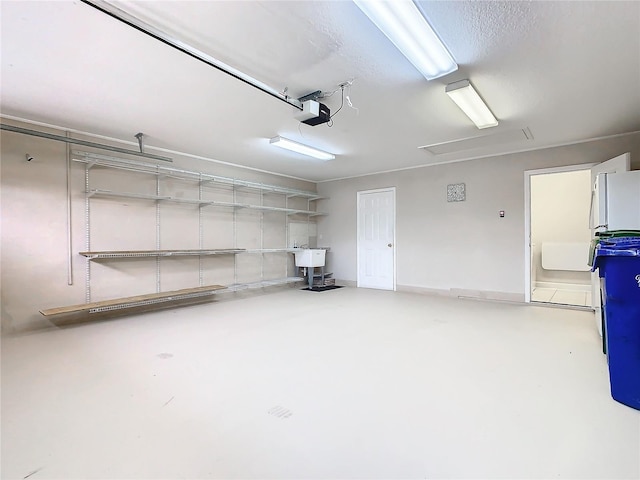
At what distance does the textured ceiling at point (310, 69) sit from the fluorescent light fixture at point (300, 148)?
0.15 m

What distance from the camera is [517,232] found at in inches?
206

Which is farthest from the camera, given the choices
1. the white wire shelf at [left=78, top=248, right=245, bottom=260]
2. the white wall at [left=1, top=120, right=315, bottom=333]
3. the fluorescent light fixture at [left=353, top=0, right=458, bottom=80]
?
the white wire shelf at [left=78, top=248, right=245, bottom=260]

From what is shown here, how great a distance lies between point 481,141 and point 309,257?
394cm

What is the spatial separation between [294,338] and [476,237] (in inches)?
158

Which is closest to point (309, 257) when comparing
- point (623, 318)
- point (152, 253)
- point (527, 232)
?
point (152, 253)

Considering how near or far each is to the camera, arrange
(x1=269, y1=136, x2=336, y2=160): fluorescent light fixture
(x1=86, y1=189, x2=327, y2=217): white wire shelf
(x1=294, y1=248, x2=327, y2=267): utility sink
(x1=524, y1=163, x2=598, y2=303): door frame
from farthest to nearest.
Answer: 1. (x1=294, y1=248, x2=327, y2=267): utility sink
2. (x1=524, y1=163, x2=598, y2=303): door frame
3. (x1=269, y1=136, x2=336, y2=160): fluorescent light fixture
4. (x1=86, y1=189, x2=327, y2=217): white wire shelf

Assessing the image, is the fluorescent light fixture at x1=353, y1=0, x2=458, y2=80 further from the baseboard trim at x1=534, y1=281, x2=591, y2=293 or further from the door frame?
the baseboard trim at x1=534, y1=281, x2=591, y2=293

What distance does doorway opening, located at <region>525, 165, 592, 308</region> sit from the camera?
21.8 feet

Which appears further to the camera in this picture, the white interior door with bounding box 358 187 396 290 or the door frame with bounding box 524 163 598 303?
the white interior door with bounding box 358 187 396 290

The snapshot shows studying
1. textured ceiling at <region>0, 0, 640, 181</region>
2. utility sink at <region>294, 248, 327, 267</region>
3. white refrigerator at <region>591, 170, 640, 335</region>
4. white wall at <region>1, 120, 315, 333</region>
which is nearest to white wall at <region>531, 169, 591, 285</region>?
textured ceiling at <region>0, 0, 640, 181</region>

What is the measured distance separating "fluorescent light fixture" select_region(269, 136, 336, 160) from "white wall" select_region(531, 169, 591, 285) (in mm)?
4954

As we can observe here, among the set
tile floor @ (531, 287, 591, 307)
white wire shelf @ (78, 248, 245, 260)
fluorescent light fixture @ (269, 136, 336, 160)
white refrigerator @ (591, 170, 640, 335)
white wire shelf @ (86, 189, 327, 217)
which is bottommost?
tile floor @ (531, 287, 591, 307)

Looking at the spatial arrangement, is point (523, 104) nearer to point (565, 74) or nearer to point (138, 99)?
point (565, 74)

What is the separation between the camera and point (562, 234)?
22.6ft
